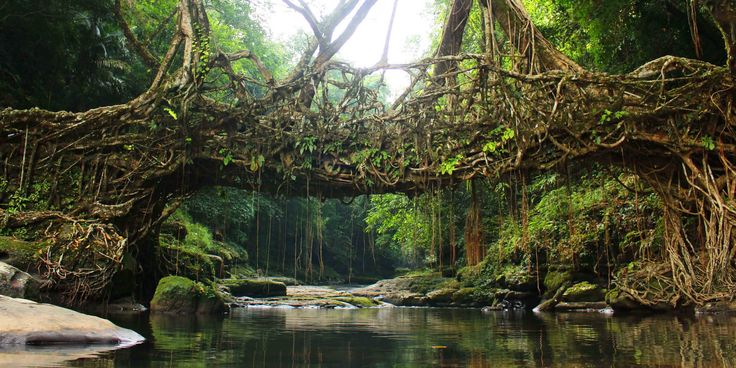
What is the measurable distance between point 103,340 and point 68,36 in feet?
34.8

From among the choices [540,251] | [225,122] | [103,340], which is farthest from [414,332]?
[540,251]

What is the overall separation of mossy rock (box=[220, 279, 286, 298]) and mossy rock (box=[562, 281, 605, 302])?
1032cm

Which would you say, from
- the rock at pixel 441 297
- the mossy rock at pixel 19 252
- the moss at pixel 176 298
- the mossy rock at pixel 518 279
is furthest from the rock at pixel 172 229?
the mossy rock at pixel 518 279

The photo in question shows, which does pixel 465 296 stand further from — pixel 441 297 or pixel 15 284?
pixel 15 284

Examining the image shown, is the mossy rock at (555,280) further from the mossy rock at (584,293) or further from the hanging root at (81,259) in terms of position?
the hanging root at (81,259)

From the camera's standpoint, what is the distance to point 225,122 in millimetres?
10852

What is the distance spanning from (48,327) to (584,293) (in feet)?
39.6

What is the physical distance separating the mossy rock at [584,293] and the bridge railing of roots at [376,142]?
2586mm

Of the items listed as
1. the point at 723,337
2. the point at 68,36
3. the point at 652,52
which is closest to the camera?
the point at 723,337

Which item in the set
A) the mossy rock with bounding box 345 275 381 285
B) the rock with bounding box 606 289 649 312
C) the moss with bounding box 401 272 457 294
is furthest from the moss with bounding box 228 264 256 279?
the rock with bounding box 606 289 649 312

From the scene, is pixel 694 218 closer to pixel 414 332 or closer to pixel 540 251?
pixel 414 332

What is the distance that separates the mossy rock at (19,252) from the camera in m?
9.72

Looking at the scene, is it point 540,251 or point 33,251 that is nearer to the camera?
point 33,251

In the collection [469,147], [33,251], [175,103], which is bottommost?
[33,251]
